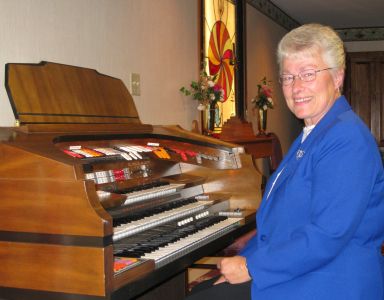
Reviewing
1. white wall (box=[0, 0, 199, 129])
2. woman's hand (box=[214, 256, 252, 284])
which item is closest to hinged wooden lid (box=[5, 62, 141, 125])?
white wall (box=[0, 0, 199, 129])

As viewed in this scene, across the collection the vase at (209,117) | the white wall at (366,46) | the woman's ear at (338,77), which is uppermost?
the white wall at (366,46)

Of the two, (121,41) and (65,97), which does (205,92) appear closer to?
(121,41)

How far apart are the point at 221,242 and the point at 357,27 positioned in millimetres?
7569

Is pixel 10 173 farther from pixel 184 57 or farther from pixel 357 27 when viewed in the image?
pixel 357 27

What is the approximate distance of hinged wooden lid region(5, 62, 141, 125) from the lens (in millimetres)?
2152

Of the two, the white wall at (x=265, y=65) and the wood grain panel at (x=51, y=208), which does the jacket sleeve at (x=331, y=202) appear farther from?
the white wall at (x=265, y=65)

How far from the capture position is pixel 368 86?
30.1ft

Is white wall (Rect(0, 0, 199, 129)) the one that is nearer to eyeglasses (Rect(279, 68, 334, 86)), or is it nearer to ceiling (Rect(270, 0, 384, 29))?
eyeglasses (Rect(279, 68, 334, 86))

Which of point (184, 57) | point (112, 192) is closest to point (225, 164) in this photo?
point (112, 192)

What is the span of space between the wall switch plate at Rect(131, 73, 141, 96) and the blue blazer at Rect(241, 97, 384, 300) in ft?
6.29

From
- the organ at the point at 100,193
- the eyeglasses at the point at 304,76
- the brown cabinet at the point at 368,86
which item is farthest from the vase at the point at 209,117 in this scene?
the brown cabinet at the point at 368,86

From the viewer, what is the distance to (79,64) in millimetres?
2938

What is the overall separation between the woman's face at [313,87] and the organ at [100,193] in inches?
26.7

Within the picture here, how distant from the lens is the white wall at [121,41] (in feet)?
8.32
